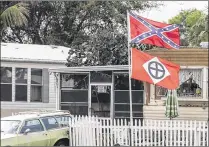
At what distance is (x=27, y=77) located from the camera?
18.0 m

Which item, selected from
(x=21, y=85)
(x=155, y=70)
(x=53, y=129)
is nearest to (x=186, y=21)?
(x=21, y=85)

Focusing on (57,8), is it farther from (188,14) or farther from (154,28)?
(188,14)

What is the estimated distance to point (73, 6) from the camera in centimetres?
3014

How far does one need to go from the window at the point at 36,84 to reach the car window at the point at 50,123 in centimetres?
623

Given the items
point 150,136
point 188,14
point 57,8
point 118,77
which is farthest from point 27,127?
point 188,14

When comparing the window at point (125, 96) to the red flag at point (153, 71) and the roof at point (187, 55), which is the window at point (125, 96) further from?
the red flag at point (153, 71)

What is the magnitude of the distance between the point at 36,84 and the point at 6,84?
1.72 meters

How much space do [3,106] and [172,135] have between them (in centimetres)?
746

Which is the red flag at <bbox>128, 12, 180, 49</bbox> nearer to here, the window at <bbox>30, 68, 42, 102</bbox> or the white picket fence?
the white picket fence

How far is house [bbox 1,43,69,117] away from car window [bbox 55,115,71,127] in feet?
12.7

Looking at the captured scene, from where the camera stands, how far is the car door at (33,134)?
36.1 feet

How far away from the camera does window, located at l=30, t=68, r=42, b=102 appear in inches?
720

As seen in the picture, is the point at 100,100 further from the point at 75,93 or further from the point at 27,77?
the point at 27,77

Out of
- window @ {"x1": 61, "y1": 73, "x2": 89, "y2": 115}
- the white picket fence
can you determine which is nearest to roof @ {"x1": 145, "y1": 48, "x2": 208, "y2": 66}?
the white picket fence
